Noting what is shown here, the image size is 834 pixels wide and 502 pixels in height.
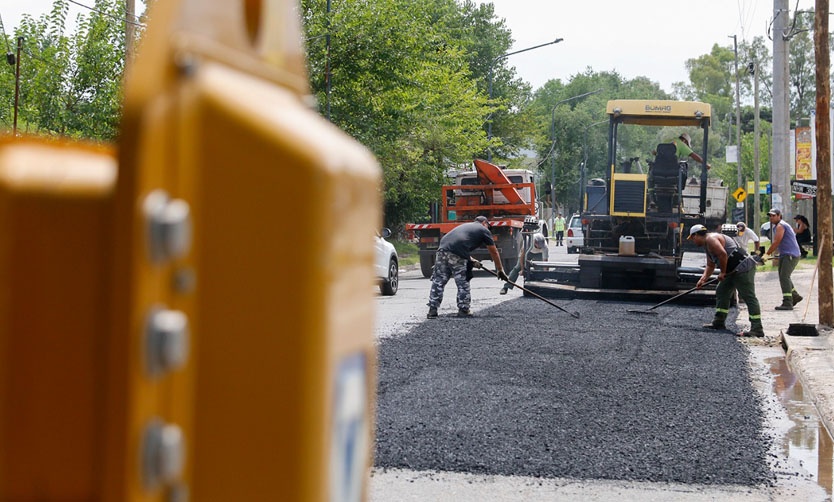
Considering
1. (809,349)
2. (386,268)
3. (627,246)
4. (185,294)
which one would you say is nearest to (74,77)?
(386,268)

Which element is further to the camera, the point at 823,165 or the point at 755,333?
the point at 823,165

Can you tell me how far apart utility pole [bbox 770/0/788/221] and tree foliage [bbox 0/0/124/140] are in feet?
49.8

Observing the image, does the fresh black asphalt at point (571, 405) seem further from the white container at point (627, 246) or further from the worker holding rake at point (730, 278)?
the white container at point (627, 246)

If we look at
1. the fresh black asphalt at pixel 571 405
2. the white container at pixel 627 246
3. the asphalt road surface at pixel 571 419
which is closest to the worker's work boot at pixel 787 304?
→ the white container at pixel 627 246

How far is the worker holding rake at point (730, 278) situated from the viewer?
1358 centimetres

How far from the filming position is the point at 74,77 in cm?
2131

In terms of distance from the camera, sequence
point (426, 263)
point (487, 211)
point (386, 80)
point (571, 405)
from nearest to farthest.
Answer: point (571, 405) < point (426, 263) < point (487, 211) < point (386, 80)

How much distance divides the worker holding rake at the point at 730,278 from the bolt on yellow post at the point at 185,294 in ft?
42.2

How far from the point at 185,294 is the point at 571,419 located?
6.24m

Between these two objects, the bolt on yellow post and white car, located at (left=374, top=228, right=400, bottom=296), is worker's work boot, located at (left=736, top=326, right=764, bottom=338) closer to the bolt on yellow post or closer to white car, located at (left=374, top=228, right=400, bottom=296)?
white car, located at (left=374, top=228, right=400, bottom=296)

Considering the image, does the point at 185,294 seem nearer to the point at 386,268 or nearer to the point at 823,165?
the point at 823,165

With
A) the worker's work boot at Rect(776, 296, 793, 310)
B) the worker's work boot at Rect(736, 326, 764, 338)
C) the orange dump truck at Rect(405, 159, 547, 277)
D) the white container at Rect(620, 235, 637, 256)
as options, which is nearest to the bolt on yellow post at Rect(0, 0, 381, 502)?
the worker's work boot at Rect(736, 326, 764, 338)

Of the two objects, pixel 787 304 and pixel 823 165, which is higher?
pixel 823 165

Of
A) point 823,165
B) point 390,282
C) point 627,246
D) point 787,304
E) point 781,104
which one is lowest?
point 787,304
